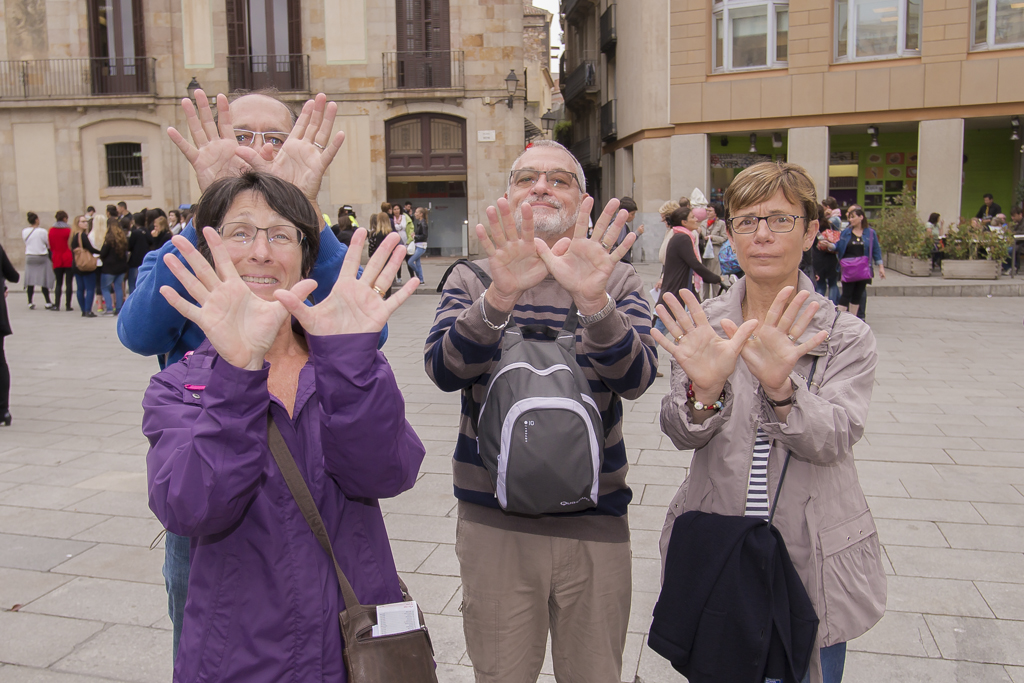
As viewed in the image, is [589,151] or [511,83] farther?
[589,151]

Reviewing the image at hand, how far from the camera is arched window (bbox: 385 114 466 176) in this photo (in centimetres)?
2631

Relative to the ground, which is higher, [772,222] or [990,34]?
[990,34]

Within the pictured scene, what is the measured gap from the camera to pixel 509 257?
2.35 meters

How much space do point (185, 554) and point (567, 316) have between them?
52.5 inches

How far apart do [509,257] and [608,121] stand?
30876 mm

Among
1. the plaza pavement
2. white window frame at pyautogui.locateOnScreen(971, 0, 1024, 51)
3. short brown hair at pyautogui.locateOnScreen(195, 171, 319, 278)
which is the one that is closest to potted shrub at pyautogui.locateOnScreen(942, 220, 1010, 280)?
white window frame at pyautogui.locateOnScreen(971, 0, 1024, 51)

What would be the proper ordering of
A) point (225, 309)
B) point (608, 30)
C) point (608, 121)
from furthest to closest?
point (608, 121) → point (608, 30) → point (225, 309)

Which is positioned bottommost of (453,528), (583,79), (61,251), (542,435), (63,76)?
(453,528)

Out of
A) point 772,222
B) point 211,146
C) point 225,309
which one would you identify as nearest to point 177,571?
point 225,309

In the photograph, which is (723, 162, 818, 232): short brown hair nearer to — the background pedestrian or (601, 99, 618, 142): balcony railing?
the background pedestrian

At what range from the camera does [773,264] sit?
8.13 ft

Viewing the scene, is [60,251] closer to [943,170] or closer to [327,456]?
[327,456]

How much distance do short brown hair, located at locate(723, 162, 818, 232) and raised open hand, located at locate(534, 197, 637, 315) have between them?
44 cm

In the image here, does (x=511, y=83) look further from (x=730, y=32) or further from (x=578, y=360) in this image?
(x=578, y=360)
